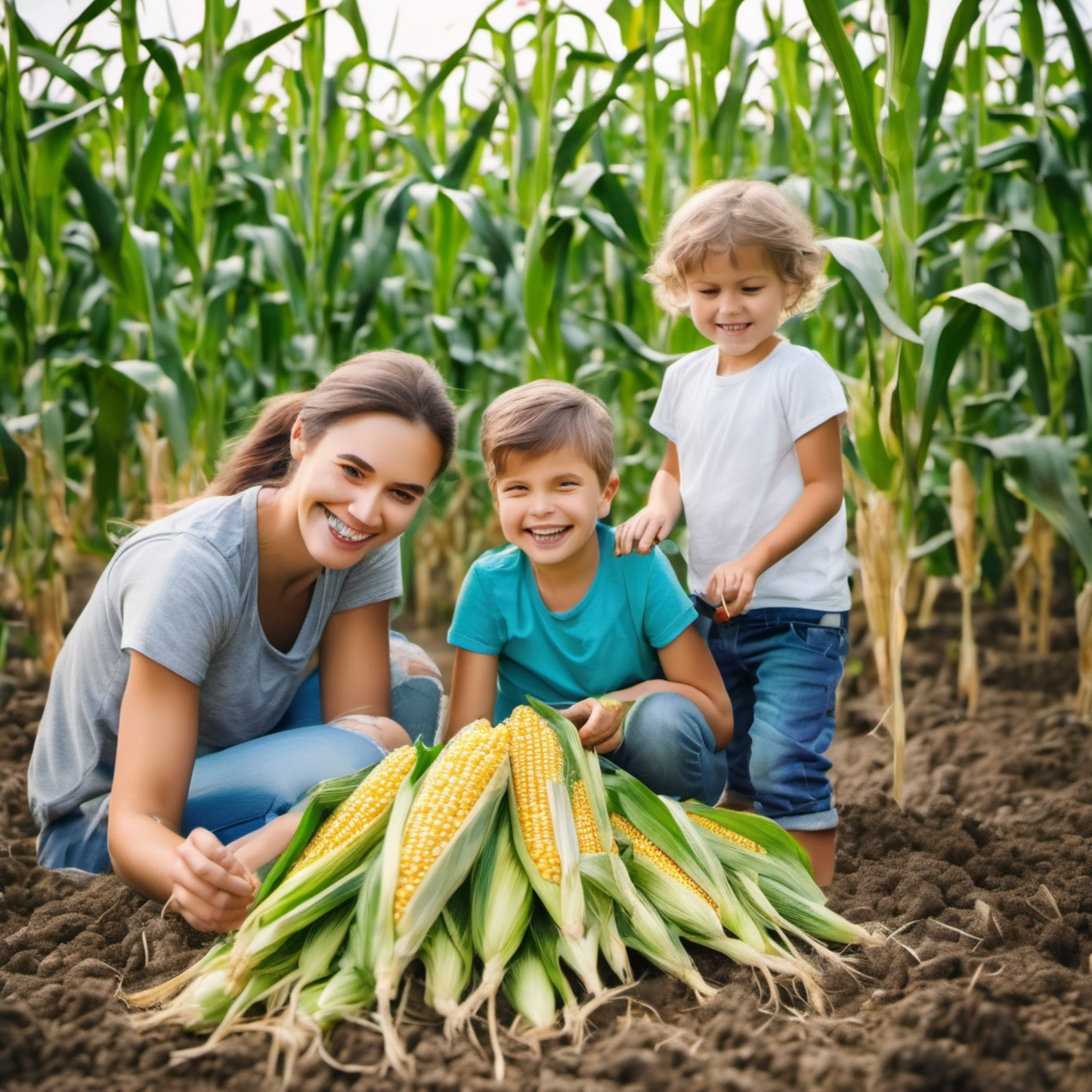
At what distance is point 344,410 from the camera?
1.98m

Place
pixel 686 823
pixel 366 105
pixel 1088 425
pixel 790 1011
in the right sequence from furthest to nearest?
pixel 366 105, pixel 1088 425, pixel 686 823, pixel 790 1011

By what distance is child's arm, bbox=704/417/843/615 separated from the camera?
2016mm

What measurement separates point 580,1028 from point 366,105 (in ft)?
11.2

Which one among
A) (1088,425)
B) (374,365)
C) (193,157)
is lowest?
(1088,425)

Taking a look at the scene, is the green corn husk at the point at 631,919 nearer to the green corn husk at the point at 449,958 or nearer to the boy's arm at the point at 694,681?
the green corn husk at the point at 449,958

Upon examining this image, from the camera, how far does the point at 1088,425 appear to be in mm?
3178

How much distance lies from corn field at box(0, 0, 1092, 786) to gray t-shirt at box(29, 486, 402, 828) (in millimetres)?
528

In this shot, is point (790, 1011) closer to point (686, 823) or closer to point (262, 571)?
point (686, 823)

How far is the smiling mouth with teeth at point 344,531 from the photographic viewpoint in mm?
1954

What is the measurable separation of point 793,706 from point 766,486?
0.48 metres

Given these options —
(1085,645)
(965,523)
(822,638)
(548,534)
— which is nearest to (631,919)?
(548,534)

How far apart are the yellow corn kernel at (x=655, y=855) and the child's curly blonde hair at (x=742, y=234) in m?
1.11

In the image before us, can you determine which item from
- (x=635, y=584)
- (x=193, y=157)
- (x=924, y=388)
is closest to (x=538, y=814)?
(x=635, y=584)

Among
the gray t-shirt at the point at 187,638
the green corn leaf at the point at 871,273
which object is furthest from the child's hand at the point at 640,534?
the green corn leaf at the point at 871,273
